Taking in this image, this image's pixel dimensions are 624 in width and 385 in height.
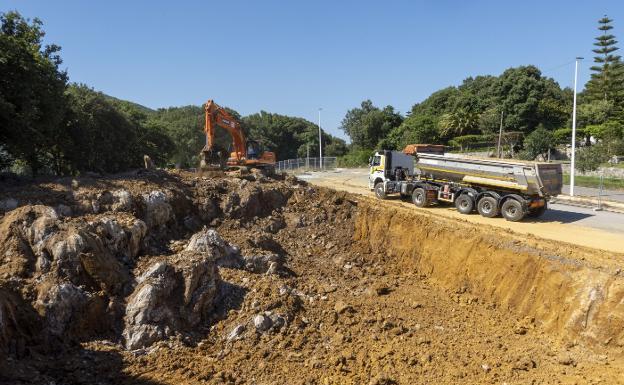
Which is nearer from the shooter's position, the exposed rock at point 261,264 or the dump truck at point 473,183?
the exposed rock at point 261,264

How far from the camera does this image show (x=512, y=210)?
57.1 ft

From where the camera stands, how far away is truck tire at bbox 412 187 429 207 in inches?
797

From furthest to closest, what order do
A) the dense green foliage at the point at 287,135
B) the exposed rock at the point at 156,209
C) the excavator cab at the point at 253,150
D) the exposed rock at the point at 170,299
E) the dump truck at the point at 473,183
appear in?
the dense green foliage at the point at 287,135 → the excavator cab at the point at 253,150 → the dump truck at the point at 473,183 → the exposed rock at the point at 156,209 → the exposed rock at the point at 170,299

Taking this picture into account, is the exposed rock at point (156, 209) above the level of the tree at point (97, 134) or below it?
below

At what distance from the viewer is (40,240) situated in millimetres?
8922

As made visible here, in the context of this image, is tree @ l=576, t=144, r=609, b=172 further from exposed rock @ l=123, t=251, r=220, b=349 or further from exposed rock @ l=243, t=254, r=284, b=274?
exposed rock @ l=123, t=251, r=220, b=349

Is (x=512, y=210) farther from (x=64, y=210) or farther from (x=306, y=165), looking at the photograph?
(x=306, y=165)

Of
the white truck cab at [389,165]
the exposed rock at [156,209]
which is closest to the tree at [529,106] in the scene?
the white truck cab at [389,165]

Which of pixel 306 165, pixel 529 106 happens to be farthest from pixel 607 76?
pixel 306 165

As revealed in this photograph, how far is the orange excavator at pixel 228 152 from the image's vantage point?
18.6 m

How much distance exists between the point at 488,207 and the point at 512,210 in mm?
972

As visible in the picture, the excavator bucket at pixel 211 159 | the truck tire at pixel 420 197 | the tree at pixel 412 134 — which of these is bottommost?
the truck tire at pixel 420 197

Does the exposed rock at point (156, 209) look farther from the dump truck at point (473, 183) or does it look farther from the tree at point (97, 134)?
the dump truck at point (473, 183)

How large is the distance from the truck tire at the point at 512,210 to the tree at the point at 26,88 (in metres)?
17.1
